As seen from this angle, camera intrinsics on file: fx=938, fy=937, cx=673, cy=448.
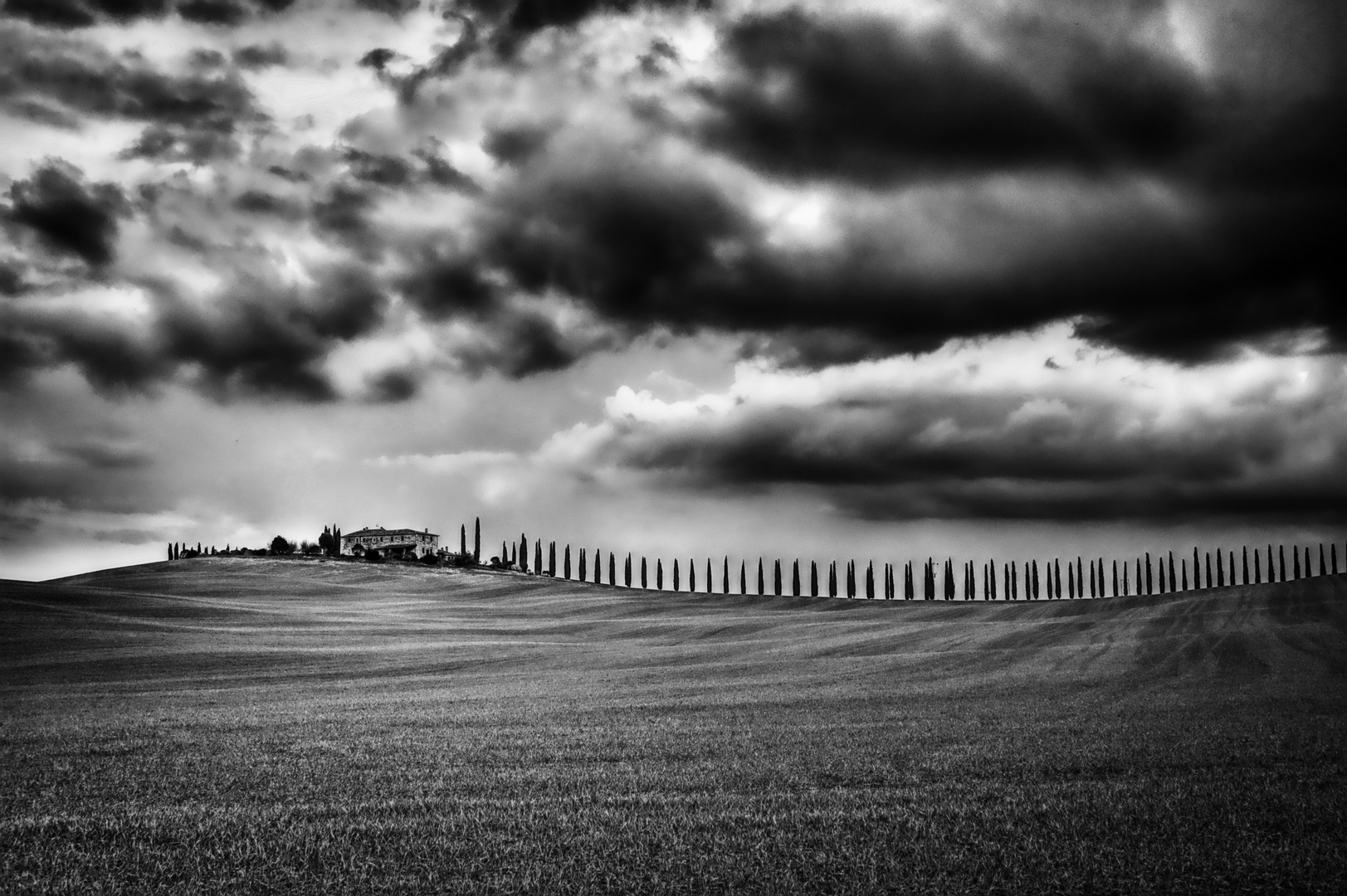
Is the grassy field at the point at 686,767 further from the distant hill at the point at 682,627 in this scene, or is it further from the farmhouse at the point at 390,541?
the farmhouse at the point at 390,541

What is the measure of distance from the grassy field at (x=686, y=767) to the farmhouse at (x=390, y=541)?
115312mm

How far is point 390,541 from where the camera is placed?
554 ft

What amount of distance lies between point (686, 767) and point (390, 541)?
160 metres

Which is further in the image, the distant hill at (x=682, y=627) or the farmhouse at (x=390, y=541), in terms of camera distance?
the farmhouse at (x=390, y=541)

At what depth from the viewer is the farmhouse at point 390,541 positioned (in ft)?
538

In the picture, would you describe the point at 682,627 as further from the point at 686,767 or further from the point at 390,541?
the point at 390,541

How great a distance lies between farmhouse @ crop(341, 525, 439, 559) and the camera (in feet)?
538

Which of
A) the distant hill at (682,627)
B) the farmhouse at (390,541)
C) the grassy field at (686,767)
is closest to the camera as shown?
the grassy field at (686,767)

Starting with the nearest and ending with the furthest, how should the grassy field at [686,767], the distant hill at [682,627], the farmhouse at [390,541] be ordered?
the grassy field at [686,767] → the distant hill at [682,627] → the farmhouse at [390,541]

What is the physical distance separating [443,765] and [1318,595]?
67437 millimetres

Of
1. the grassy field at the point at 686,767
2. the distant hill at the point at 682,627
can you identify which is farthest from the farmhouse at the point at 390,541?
the grassy field at the point at 686,767

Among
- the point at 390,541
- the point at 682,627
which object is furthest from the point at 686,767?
the point at 390,541

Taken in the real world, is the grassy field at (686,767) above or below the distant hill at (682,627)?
above

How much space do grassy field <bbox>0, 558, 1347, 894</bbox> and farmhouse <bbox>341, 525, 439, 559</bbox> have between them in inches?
4540
